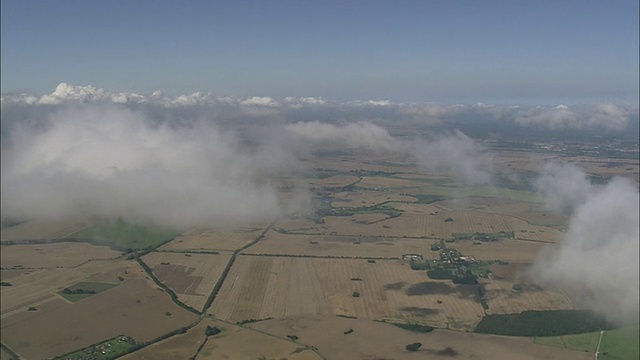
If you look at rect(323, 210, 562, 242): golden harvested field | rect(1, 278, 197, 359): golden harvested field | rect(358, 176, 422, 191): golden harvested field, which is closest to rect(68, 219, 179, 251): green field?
rect(1, 278, 197, 359): golden harvested field

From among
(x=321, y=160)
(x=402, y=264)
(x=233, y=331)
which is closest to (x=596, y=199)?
(x=402, y=264)

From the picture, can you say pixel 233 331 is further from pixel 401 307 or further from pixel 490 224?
pixel 490 224

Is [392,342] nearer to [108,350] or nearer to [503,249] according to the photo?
[108,350]

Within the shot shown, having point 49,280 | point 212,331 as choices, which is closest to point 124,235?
point 49,280

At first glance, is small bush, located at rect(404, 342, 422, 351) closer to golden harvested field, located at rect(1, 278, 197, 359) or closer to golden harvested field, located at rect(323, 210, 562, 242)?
golden harvested field, located at rect(1, 278, 197, 359)

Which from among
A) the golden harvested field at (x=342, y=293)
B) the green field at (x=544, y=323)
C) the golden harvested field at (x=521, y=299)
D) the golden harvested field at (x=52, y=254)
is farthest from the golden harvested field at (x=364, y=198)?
the green field at (x=544, y=323)

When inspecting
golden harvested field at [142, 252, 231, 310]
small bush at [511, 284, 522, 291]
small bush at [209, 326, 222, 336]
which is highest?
small bush at [511, 284, 522, 291]

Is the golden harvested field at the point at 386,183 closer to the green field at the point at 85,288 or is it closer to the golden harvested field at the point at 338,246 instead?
the golden harvested field at the point at 338,246
